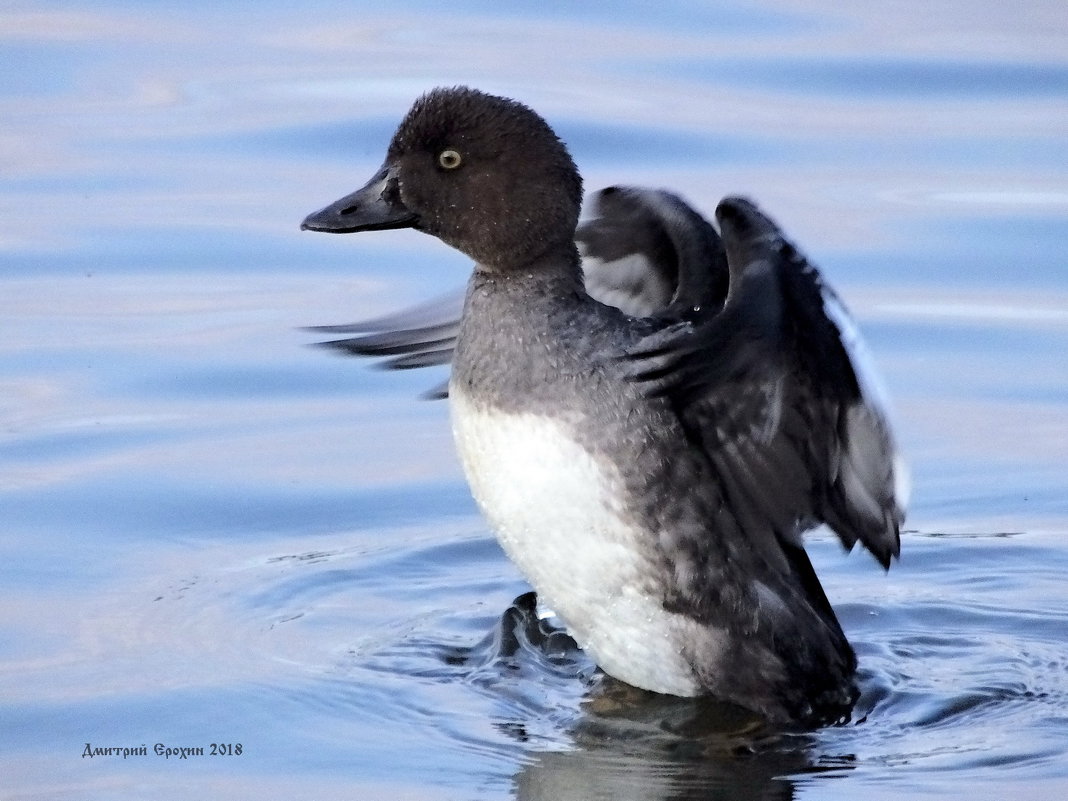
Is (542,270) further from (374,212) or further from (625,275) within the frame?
(625,275)

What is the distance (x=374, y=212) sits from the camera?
5762mm

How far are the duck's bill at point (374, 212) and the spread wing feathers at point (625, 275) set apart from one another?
1.12 feet

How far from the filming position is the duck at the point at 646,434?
5.16 metres

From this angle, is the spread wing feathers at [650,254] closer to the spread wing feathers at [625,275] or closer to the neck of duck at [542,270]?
the spread wing feathers at [625,275]

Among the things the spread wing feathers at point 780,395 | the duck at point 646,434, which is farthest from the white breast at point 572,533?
the spread wing feathers at point 780,395

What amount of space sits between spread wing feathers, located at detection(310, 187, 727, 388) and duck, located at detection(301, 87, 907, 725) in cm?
3

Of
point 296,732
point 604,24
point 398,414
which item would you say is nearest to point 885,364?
point 398,414

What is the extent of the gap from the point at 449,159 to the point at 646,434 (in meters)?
0.93

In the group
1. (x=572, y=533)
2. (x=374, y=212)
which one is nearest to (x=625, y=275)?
(x=374, y=212)

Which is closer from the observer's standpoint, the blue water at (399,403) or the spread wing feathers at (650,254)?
the blue water at (399,403)

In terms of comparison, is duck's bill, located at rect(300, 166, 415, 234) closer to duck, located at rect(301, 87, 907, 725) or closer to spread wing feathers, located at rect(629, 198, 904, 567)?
duck, located at rect(301, 87, 907, 725)

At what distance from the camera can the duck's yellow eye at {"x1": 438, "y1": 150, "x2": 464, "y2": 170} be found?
18.5ft

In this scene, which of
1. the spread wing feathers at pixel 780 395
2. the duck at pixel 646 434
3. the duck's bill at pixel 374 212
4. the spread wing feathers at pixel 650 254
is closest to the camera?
the spread wing feathers at pixel 780 395

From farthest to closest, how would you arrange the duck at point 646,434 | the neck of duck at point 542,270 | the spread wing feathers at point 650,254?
the spread wing feathers at point 650,254 → the neck of duck at point 542,270 → the duck at point 646,434
